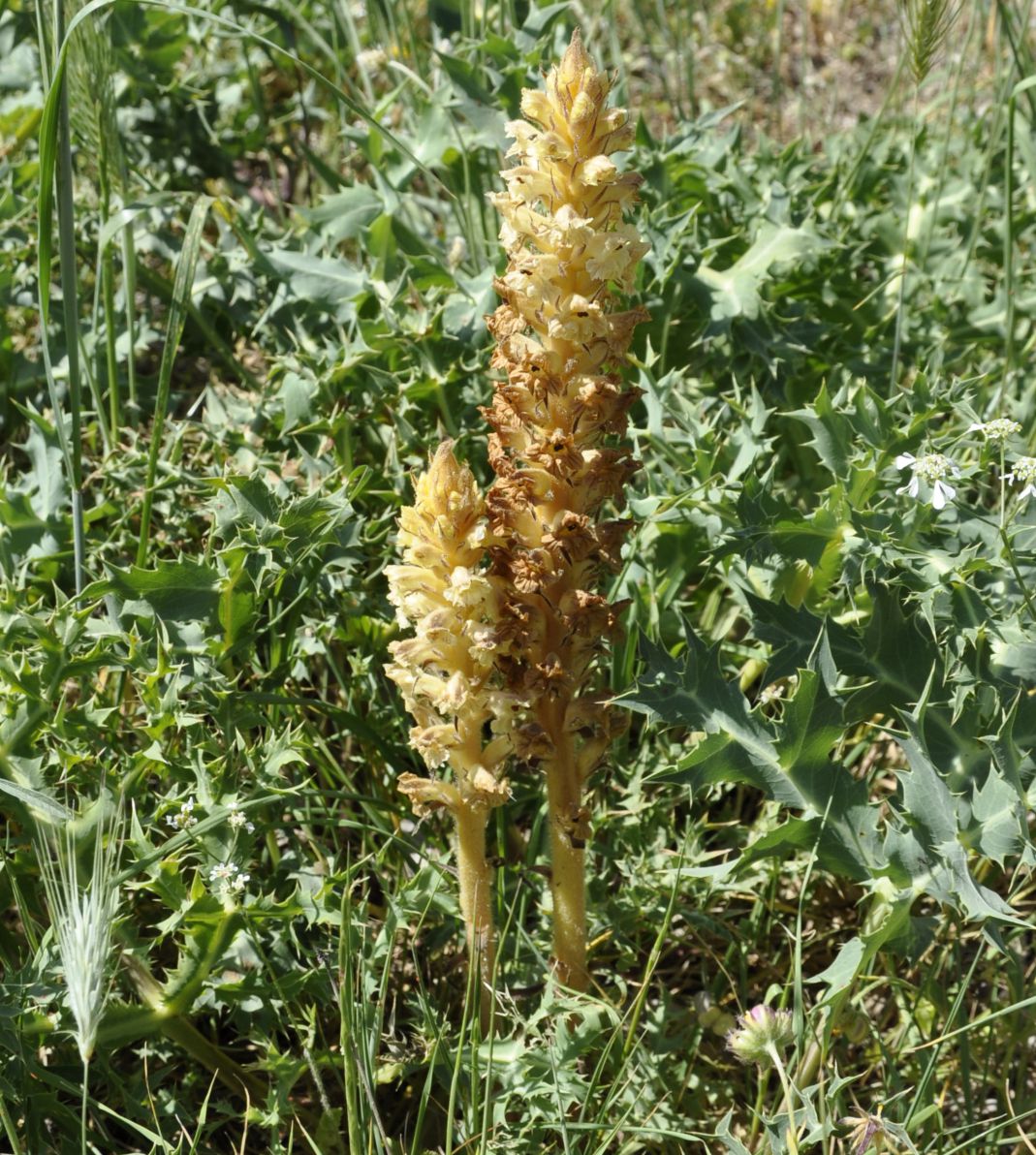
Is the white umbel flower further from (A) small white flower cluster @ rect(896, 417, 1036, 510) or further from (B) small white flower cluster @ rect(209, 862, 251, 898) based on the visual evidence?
(B) small white flower cluster @ rect(209, 862, 251, 898)

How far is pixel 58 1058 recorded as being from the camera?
2293 millimetres

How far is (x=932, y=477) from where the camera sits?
7.49ft

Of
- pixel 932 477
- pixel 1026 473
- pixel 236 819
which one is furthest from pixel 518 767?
pixel 1026 473

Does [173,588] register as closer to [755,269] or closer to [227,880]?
[227,880]

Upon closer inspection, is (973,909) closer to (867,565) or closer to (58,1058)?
(867,565)

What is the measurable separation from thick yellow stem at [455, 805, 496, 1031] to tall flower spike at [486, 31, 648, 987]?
0.41 ft

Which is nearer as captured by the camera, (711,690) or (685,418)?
(711,690)

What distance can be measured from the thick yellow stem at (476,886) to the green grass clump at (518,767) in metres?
0.07

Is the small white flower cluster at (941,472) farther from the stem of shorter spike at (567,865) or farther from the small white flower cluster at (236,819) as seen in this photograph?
the small white flower cluster at (236,819)

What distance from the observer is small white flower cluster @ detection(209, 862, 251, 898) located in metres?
2.05

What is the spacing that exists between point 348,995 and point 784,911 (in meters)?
1.08

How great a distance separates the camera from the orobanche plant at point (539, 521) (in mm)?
1818

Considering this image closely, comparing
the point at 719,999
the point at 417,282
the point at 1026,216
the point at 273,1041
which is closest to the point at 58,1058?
the point at 273,1041

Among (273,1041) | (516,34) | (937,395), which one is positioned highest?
(516,34)
